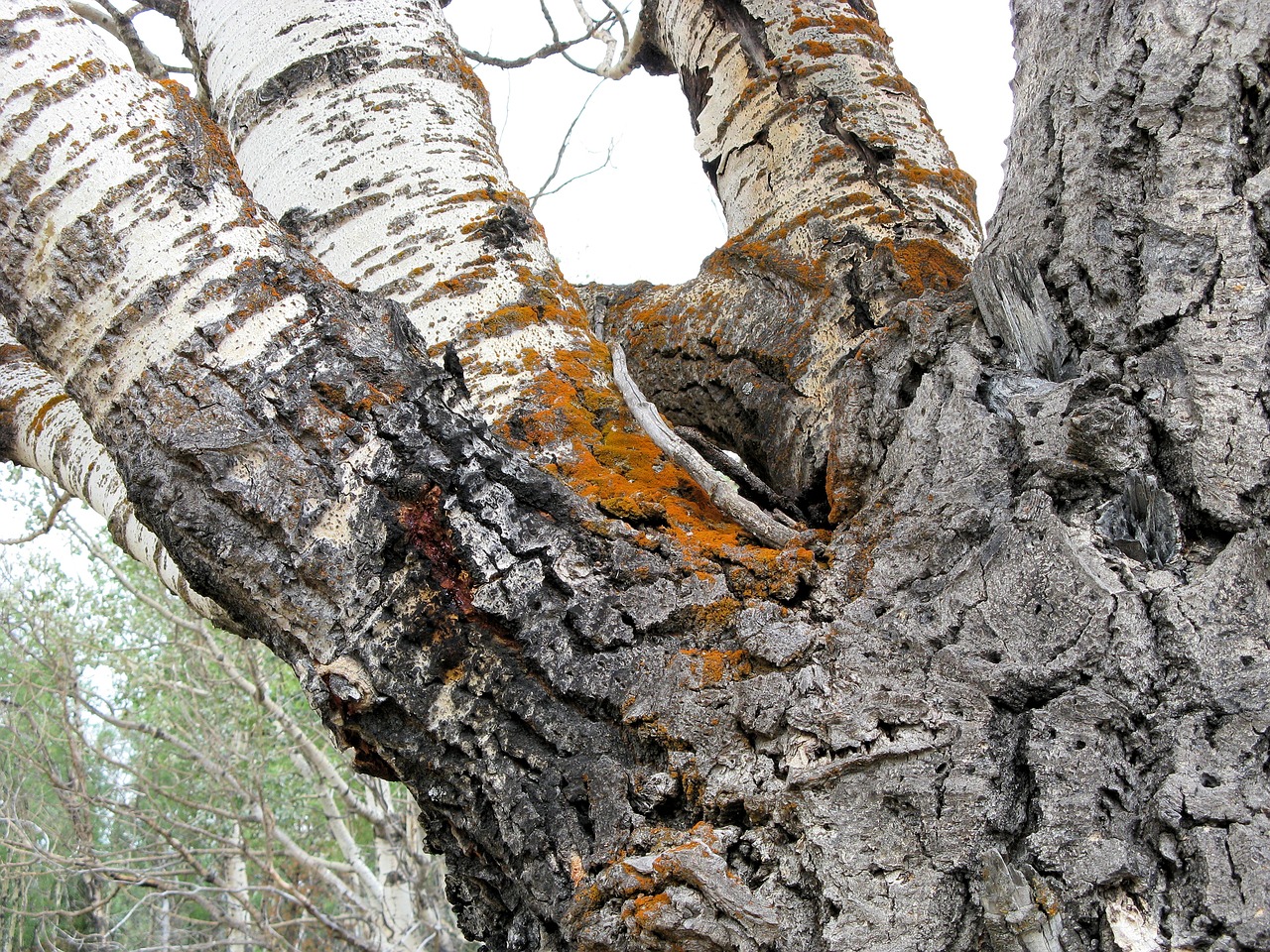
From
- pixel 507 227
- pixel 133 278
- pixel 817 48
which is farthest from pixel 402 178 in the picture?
pixel 817 48

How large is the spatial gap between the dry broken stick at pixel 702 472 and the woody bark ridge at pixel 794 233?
129 millimetres

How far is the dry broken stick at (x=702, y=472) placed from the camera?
3.86ft

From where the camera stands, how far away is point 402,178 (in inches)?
59.0

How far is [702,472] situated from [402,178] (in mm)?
709

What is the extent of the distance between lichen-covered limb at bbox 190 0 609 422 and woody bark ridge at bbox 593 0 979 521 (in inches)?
10.8

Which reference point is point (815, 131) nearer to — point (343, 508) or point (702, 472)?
point (702, 472)

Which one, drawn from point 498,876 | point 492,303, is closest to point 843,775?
point 498,876

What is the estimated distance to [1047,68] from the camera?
121 cm

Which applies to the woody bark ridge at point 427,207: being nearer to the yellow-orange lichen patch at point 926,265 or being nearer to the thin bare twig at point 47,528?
the yellow-orange lichen patch at point 926,265

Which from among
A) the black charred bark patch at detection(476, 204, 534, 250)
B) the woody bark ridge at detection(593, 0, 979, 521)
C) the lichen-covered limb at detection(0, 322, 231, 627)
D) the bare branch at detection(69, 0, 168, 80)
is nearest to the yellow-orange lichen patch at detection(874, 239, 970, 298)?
the woody bark ridge at detection(593, 0, 979, 521)

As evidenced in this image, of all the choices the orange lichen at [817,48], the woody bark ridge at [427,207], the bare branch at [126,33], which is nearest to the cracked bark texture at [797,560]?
the woody bark ridge at [427,207]

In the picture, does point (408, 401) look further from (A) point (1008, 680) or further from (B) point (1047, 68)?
(B) point (1047, 68)

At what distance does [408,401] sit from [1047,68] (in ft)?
3.08

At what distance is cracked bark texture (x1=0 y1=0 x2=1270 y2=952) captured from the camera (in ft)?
2.72
